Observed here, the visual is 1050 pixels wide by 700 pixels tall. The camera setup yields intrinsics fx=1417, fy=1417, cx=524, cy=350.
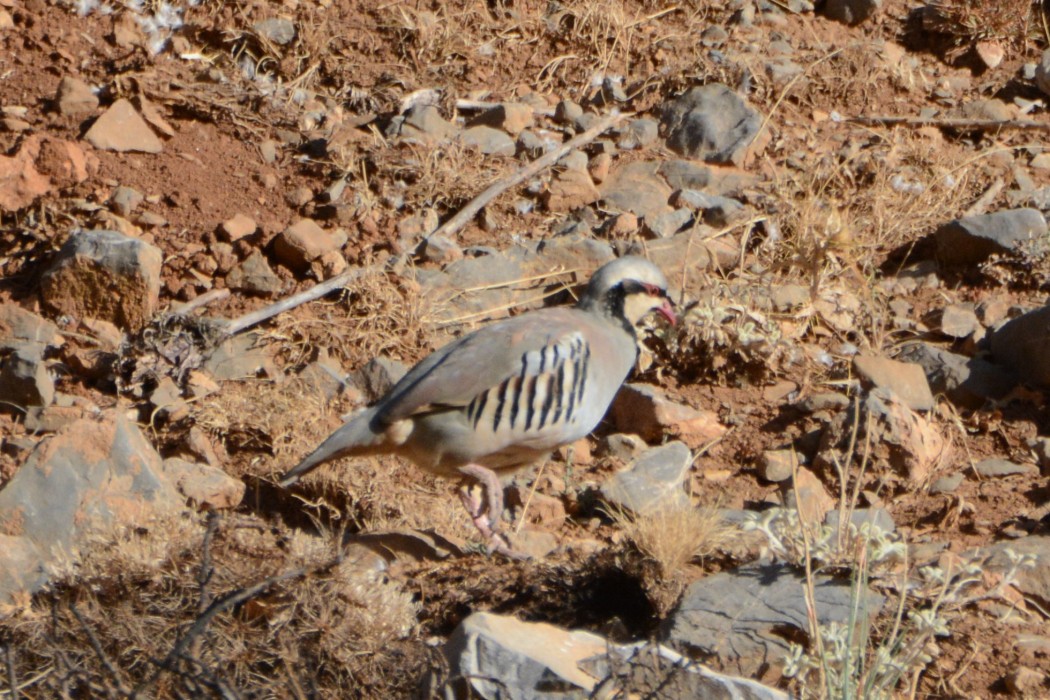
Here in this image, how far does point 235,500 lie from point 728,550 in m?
1.98

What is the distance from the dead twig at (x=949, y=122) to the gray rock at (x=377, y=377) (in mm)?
3186

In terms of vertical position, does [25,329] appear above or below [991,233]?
below

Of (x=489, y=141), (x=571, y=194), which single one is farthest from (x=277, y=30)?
(x=571, y=194)

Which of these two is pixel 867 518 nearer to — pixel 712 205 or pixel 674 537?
pixel 674 537

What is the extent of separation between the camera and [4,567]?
4672 mm

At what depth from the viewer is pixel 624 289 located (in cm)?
563

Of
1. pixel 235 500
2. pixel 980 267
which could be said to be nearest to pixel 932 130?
pixel 980 267

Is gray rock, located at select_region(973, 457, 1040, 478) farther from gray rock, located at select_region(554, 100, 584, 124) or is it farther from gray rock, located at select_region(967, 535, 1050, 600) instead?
gray rock, located at select_region(554, 100, 584, 124)

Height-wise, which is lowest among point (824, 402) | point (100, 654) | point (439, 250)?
point (824, 402)

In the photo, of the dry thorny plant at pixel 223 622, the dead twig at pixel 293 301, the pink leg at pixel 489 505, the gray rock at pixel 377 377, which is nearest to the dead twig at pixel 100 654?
the dry thorny plant at pixel 223 622

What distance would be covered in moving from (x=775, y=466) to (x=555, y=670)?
85.5 inches

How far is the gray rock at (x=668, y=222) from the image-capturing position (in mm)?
7129

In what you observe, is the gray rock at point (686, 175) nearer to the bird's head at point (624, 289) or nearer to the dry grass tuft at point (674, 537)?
the bird's head at point (624, 289)

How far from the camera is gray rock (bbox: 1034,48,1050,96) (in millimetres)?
7828
